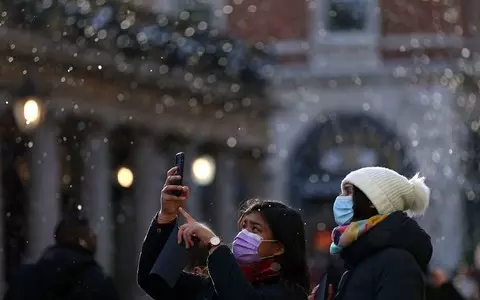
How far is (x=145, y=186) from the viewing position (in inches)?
928

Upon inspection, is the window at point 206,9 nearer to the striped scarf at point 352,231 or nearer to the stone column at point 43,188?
the stone column at point 43,188

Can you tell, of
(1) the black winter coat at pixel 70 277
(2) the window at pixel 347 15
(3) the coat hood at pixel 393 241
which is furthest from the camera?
(2) the window at pixel 347 15

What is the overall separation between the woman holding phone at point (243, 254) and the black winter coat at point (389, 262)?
0.19 meters

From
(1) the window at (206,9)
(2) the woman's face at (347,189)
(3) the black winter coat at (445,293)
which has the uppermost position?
(2) the woman's face at (347,189)

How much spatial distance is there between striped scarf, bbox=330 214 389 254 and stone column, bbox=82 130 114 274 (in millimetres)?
15377

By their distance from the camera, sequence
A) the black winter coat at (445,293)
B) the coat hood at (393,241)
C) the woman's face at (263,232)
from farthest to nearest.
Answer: the black winter coat at (445,293) < the woman's face at (263,232) < the coat hood at (393,241)

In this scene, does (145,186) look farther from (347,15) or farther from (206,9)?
(347,15)

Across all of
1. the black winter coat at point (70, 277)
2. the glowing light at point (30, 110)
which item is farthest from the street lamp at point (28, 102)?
the black winter coat at point (70, 277)

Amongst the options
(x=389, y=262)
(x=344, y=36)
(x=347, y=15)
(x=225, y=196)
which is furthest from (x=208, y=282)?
(x=347, y=15)

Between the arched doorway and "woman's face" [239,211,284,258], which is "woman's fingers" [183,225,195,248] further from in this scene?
the arched doorway

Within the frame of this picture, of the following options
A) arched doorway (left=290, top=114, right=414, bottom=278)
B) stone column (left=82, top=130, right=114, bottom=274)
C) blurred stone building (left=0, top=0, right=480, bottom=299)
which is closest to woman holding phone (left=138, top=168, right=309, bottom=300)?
stone column (left=82, top=130, right=114, bottom=274)

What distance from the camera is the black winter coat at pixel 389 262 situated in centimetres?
446

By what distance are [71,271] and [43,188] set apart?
37.5ft

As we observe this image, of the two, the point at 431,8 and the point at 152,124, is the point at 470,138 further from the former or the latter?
the point at 152,124
